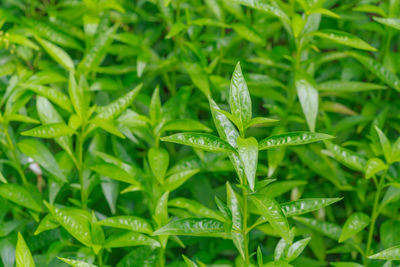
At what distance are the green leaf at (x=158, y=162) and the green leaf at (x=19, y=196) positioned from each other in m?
0.31

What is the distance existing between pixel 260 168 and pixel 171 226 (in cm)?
42

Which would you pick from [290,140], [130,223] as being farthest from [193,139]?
[130,223]

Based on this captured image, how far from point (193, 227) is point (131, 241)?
173 millimetres

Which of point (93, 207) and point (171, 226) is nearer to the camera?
point (171, 226)

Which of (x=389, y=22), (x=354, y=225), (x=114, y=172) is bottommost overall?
(x=354, y=225)

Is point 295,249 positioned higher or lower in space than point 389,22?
lower

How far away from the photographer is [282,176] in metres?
1.45

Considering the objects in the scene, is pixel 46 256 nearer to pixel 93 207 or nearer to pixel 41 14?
pixel 93 207

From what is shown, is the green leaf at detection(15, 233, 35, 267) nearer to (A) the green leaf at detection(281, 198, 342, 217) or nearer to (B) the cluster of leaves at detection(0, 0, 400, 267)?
(B) the cluster of leaves at detection(0, 0, 400, 267)

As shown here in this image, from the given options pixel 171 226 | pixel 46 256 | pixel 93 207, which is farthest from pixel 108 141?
pixel 171 226

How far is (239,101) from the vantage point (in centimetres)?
87

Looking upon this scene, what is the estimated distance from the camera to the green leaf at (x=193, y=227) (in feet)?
3.04

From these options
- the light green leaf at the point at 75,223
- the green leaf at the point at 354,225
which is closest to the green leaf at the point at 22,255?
the light green leaf at the point at 75,223

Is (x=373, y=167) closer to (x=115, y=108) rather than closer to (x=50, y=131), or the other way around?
(x=115, y=108)
